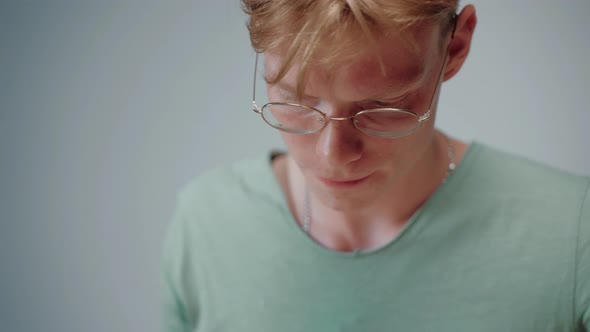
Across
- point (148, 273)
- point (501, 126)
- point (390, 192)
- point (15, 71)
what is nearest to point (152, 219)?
point (148, 273)

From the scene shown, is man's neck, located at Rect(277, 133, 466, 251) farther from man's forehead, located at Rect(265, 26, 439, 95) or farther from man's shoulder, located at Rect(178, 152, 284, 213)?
man's forehead, located at Rect(265, 26, 439, 95)

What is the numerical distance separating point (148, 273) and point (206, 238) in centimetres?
48

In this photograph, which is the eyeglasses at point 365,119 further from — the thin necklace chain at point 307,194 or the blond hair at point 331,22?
the thin necklace chain at point 307,194

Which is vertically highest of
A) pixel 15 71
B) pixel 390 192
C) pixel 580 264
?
pixel 15 71

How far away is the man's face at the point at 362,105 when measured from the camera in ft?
2.34

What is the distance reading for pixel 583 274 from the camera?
94cm

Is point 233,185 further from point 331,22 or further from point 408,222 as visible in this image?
point 331,22

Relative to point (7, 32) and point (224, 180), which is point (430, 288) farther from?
point (7, 32)

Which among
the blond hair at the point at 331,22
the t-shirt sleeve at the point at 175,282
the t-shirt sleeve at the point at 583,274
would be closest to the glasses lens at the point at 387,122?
the blond hair at the point at 331,22

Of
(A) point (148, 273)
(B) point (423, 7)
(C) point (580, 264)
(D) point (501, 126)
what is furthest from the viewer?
(A) point (148, 273)

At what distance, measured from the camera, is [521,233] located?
0.99 metres

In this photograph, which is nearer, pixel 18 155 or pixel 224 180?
pixel 224 180

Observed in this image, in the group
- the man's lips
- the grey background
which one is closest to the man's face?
the man's lips

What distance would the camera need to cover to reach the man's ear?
2.64ft
